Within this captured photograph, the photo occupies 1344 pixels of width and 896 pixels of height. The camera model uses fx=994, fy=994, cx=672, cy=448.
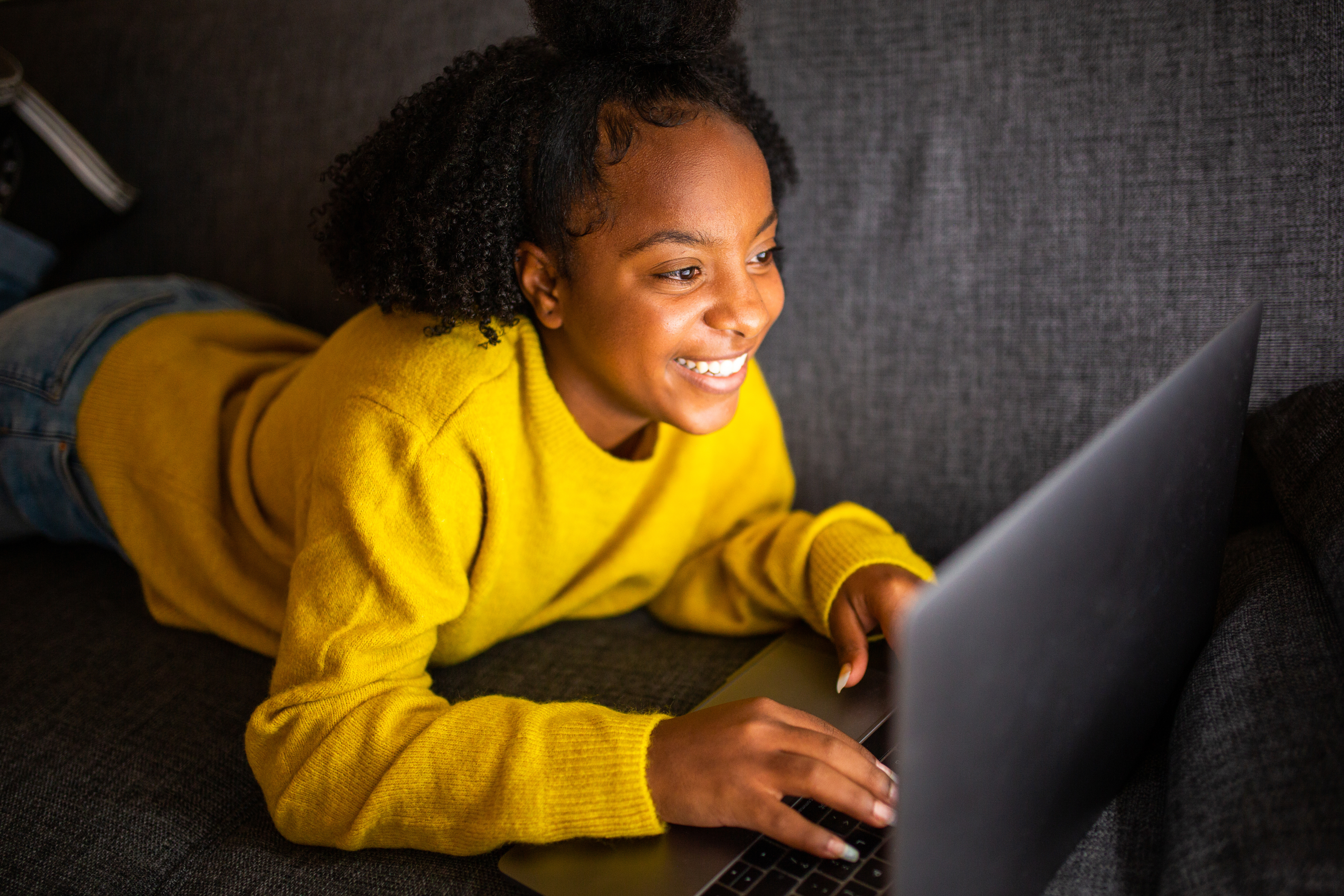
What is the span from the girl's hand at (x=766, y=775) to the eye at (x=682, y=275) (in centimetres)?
37

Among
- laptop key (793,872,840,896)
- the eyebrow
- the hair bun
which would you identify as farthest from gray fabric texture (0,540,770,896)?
the hair bun

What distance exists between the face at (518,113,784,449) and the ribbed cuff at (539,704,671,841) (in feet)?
1.05

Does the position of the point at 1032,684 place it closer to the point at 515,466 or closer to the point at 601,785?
the point at 601,785

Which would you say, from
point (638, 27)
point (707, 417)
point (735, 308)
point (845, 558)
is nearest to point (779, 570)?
point (845, 558)

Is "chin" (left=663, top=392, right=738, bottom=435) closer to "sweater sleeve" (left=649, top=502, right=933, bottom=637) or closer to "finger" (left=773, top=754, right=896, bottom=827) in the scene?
"sweater sleeve" (left=649, top=502, right=933, bottom=637)

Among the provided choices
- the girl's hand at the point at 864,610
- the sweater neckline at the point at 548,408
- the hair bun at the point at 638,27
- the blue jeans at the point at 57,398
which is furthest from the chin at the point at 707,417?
the blue jeans at the point at 57,398

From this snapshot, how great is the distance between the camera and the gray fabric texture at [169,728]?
2.69 ft

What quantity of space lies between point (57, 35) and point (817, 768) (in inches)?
66.5

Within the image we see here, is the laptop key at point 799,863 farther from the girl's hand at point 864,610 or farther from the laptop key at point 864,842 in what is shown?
the girl's hand at point 864,610

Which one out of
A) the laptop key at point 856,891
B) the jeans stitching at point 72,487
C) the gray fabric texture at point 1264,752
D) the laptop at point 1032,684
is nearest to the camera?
the laptop at point 1032,684

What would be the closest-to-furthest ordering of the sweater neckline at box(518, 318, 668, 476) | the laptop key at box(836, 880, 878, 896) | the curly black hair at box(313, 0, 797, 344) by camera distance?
the laptop key at box(836, 880, 878, 896)
the curly black hair at box(313, 0, 797, 344)
the sweater neckline at box(518, 318, 668, 476)

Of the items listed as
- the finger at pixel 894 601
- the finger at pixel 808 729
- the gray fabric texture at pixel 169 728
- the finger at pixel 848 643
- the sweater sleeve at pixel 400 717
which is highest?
the finger at pixel 894 601

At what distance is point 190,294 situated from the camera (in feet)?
4.48

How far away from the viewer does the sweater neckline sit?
0.99 meters
